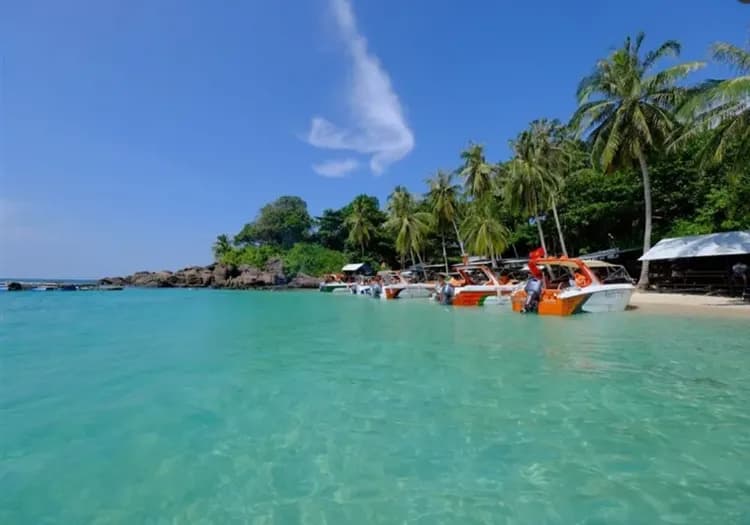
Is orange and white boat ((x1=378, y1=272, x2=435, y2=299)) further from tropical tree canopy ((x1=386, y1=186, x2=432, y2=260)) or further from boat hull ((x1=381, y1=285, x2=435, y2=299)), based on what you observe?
tropical tree canopy ((x1=386, y1=186, x2=432, y2=260))

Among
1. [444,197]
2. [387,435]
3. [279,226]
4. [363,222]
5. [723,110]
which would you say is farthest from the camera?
[279,226]

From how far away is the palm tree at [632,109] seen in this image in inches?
890

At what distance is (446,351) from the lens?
34.9 ft

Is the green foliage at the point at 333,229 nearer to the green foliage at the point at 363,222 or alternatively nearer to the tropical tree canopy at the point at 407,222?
the green foliage at the point at 363,222

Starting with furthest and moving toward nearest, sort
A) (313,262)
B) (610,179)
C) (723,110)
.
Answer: (313,262)
(610,179)
(723,110)

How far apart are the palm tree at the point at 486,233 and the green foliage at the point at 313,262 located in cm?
2455

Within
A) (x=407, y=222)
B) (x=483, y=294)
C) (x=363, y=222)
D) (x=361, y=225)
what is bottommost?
(x=483, y=294)

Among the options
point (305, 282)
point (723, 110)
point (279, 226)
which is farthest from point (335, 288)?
point (723, 110)

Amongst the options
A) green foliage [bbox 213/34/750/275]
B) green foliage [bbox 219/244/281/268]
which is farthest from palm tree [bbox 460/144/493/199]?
green foliage [bbox 219/244/281/268]

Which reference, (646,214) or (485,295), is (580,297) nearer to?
(485,295)

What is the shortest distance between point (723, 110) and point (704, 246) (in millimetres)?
7422

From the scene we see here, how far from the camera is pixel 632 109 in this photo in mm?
23031

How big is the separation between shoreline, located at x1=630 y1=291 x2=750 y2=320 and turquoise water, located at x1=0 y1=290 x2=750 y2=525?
594cm

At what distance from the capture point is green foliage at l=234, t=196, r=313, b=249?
70.0 metres
